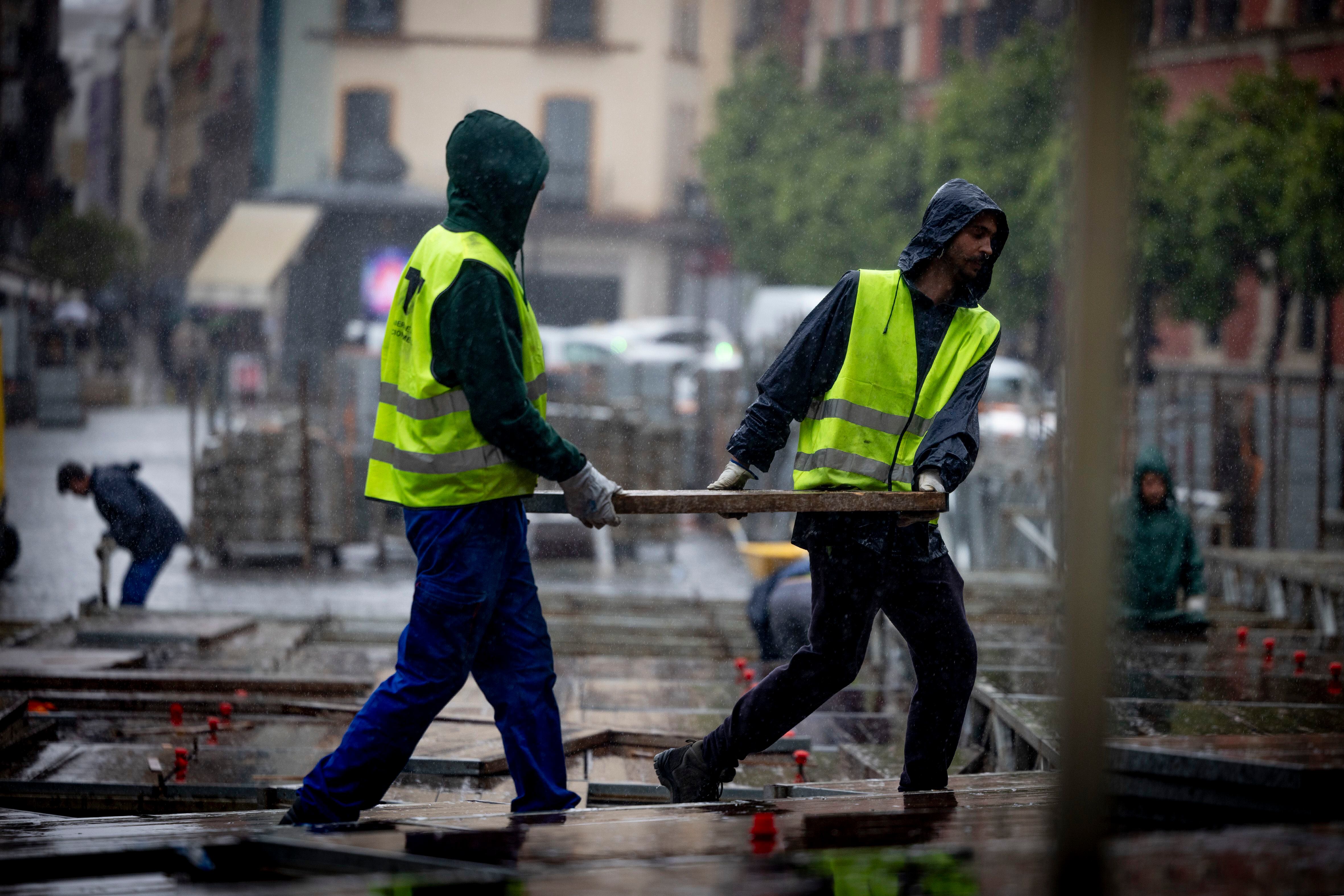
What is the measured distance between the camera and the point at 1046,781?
4.36m

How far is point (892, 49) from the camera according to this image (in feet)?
136

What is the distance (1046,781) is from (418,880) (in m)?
2.21

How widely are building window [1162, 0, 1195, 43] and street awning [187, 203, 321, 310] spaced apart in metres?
16.9

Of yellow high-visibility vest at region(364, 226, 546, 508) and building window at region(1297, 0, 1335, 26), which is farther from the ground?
building window at region(1297, 0, 1335, 26)

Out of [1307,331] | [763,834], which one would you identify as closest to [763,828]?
[763,834]

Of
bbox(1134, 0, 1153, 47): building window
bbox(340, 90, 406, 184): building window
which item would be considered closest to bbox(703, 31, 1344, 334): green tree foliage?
bbox(340, 90, 406, 184): building window

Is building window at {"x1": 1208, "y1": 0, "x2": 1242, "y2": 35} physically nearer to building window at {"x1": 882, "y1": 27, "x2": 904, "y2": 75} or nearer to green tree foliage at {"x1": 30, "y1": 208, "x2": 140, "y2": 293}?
building window at {"x1": 882, "y1": 27, "x2": 904, "y2": 75}

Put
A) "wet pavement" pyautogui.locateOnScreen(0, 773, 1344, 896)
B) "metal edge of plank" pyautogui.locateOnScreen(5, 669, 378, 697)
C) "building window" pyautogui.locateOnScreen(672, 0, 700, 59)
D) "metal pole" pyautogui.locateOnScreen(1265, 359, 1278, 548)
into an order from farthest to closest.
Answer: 1. "building window" pyautogui.locateOnScreen(672, 0, 700, 59)
2. "metal pole" pyautogui.locateOnScreen(1265, 359, 1278, 548)
3. "metal edge of plank" pyautogui.locateOnScreen(5, 669, 378, 697)
4. "wet pavement" pyautogui.locateOnScreen(0, 773, 1344, 896)

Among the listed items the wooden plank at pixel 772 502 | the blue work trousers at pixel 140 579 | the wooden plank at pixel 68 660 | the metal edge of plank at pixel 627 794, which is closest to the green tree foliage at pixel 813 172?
the blue work trousers at pixel 140 579

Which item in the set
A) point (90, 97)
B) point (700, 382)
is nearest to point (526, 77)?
point (90, 97)

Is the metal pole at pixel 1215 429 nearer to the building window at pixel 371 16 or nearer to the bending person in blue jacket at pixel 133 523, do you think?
the bending person in blue jacket at pixel 133 523

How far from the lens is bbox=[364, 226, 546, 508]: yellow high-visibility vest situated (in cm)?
373

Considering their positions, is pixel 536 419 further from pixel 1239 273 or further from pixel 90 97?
pixel 90 97

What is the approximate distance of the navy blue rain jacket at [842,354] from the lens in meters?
4.08
